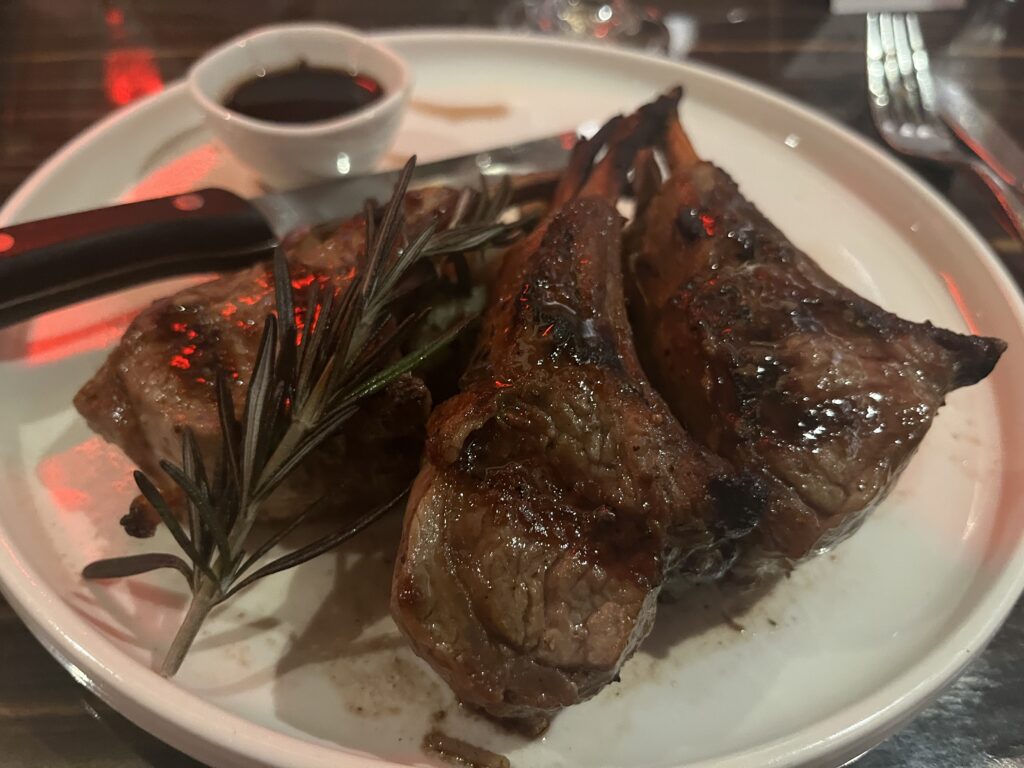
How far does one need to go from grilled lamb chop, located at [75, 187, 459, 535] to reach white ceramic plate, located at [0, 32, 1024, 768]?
0.15 metres

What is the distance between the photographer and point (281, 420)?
1.36m

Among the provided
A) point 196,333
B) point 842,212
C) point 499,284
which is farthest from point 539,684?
point 842,212

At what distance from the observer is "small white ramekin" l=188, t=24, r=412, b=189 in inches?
80.1

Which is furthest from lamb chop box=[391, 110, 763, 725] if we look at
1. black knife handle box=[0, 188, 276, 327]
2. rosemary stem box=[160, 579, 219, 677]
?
black knife handle box=[0, 188, 276, 327]

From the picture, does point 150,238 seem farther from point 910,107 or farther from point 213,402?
point 910,107

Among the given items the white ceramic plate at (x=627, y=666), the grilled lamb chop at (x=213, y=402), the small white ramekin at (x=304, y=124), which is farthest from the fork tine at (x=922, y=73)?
the grilled lamb chop at (x=213, y=402)

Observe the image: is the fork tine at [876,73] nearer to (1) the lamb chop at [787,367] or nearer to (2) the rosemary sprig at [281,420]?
(1) the lamb chop at [787,367]

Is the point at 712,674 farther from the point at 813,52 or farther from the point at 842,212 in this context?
the point at 813,52

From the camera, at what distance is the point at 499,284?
159 cm

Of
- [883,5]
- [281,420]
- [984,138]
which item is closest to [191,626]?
[281,420]

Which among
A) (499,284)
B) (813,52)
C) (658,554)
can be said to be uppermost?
(813,52)

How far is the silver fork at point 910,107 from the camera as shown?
2.45 metres

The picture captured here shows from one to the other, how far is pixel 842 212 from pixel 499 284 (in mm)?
1267

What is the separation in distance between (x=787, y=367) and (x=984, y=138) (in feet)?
5.56
